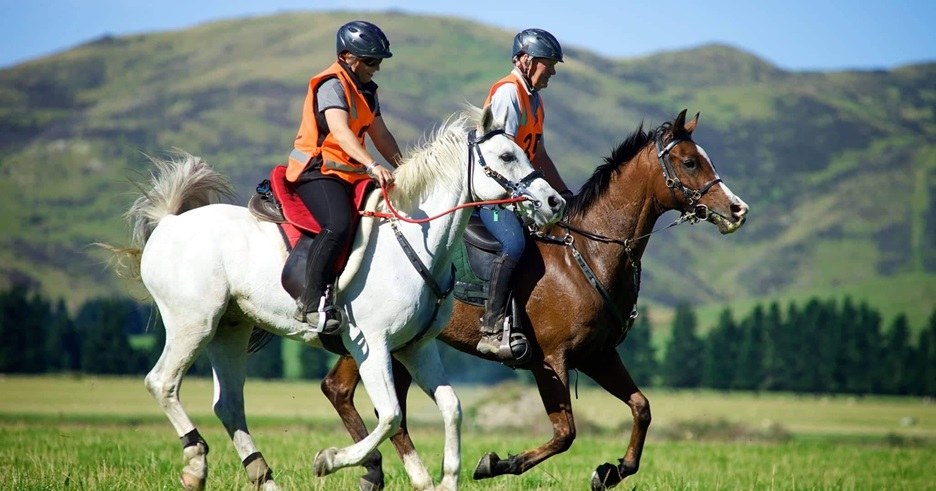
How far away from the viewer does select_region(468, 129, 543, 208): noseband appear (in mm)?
8648

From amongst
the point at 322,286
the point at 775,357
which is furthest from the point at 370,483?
the point at 775,357

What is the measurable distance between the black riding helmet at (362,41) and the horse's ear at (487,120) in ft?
3.08

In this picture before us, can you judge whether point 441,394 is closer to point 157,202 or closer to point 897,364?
point 157,202

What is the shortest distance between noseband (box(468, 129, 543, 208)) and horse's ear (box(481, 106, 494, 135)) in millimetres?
53

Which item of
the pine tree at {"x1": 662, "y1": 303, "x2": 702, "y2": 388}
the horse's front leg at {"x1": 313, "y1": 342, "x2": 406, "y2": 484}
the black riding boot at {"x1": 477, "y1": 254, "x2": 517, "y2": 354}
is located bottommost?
the pine tree at {"x1": 662, "y1": 303, "x2": 702, "y2": 388}

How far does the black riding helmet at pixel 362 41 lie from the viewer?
902 centimetres

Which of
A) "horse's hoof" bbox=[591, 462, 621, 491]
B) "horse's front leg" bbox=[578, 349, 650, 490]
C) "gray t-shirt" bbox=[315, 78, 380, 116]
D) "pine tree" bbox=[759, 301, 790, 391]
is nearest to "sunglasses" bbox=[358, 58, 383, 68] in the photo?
"gray t-shirt" bbox=[315, 78, 380, 116]

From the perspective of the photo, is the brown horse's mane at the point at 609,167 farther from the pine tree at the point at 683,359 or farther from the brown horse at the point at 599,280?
the pine tree at the point at 683,359

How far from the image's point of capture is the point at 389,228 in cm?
889

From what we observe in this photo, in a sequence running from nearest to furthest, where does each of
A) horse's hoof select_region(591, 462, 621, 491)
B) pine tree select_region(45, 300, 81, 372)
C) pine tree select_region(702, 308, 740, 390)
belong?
horse's hoof select_region(591, 462, 621, 491)
pine tree select_region(45, 300, 81, 372)
pine tree select_region(702, 308, 740, 390)

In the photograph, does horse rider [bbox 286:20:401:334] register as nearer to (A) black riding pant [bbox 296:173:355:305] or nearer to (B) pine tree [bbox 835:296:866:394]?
(A) black riding pant [bbox 296:173:355:305]

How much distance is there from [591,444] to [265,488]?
9.82 m

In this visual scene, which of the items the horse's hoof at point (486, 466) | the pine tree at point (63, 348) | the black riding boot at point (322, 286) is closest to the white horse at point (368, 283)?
the black riding boot at point (322, 286)

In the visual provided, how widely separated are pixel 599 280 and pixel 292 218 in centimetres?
313
